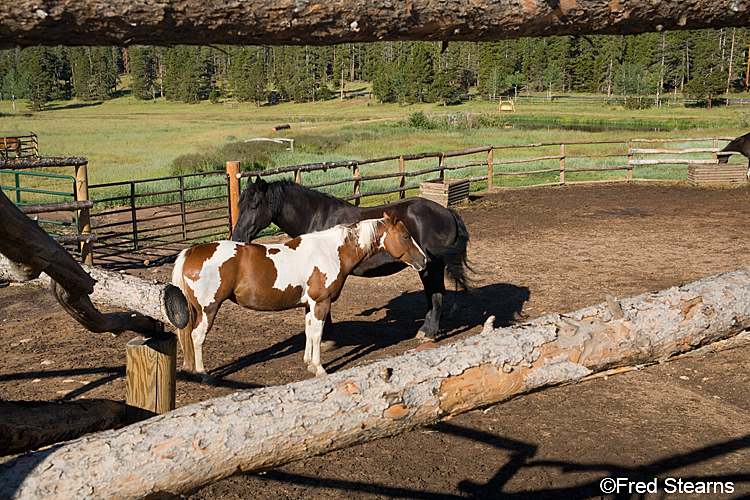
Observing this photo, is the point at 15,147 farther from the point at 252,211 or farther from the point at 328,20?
the point at 328,20

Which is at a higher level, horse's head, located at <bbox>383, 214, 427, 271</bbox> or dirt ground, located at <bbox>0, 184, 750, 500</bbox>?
→ horse's head, located at <bbox>383, 214, 427, 271</bbox>

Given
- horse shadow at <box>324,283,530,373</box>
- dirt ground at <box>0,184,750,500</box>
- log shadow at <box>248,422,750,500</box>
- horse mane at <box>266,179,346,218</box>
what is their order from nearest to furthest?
log shadow at <box>248,422,750,500</box> → dirt ground at <box>0,184,750,500</box> → horse shadow at <box>324,283,530,373</box> → horse mane at <box>266,179,346,218</box>

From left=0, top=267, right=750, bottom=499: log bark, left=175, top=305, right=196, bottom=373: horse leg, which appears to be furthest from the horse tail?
left=0, top=267, right=750, bottom=499: log bark

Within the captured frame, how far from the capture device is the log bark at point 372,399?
154 centimetres

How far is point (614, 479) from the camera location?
394 cm

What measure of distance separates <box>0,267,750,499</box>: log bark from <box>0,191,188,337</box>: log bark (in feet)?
1.92

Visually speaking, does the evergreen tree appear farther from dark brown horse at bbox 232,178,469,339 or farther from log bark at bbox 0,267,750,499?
log bark at bbox 0,267,750,499

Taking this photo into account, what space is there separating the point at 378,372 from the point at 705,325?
3.73ft

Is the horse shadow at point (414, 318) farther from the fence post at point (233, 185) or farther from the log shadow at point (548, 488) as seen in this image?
the fence post at point (233, 185)

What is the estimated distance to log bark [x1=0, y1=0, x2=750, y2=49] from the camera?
1272 mm

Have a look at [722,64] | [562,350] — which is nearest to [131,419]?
[562,350]

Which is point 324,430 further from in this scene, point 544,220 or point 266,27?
point 544,220

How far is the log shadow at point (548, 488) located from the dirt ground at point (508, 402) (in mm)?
12

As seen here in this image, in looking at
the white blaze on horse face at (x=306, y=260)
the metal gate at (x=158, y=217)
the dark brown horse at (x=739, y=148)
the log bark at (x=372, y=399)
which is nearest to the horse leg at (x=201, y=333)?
the white blaze on horse face at (x=306, y=260)
